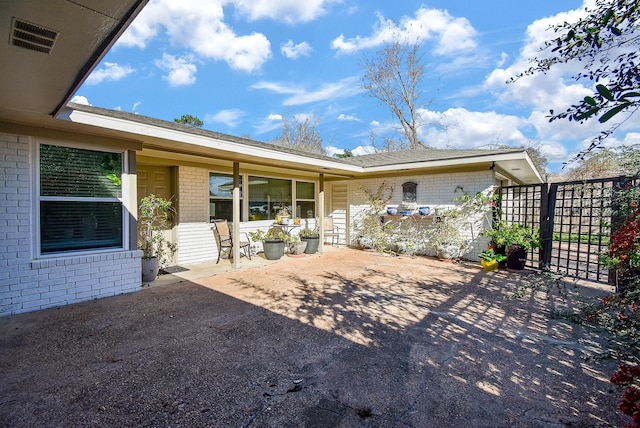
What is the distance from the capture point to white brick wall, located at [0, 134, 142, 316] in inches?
143

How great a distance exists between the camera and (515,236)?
586 cm

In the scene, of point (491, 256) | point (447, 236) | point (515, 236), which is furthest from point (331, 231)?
point (515, 236)

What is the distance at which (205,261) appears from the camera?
6836mm

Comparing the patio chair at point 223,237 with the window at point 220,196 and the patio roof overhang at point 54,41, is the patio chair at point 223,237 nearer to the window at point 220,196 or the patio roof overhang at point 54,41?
the window at point 220,196

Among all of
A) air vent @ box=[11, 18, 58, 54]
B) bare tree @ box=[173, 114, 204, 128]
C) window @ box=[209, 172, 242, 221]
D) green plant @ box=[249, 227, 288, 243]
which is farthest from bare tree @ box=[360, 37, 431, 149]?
air vent @ box=[11, 18, 58, 54]

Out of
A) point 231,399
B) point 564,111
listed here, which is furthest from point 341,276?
point 564,111

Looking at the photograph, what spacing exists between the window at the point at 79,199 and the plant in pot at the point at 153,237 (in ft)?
2.14

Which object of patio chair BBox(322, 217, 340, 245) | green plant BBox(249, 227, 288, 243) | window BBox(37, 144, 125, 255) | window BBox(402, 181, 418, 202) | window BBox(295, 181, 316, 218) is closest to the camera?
A: window BBox(37, 144, 125, 255)

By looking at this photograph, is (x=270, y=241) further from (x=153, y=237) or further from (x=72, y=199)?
(x=72, y=199)

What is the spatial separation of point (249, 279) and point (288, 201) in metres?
3.76

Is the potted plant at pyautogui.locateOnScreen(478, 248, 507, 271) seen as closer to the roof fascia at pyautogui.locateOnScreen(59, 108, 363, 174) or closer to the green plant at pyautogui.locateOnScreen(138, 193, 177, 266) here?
the roof fascia at pyautogui.locateOnScreen(59, 108, 363, 174)

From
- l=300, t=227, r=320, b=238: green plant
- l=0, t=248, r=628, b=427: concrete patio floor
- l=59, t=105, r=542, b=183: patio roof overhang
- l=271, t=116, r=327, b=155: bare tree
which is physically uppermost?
l=271, t=116, r=327, b=155: bare tree

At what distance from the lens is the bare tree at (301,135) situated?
20.2 meters

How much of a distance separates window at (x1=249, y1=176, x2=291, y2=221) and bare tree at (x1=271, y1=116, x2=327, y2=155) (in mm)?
11980
